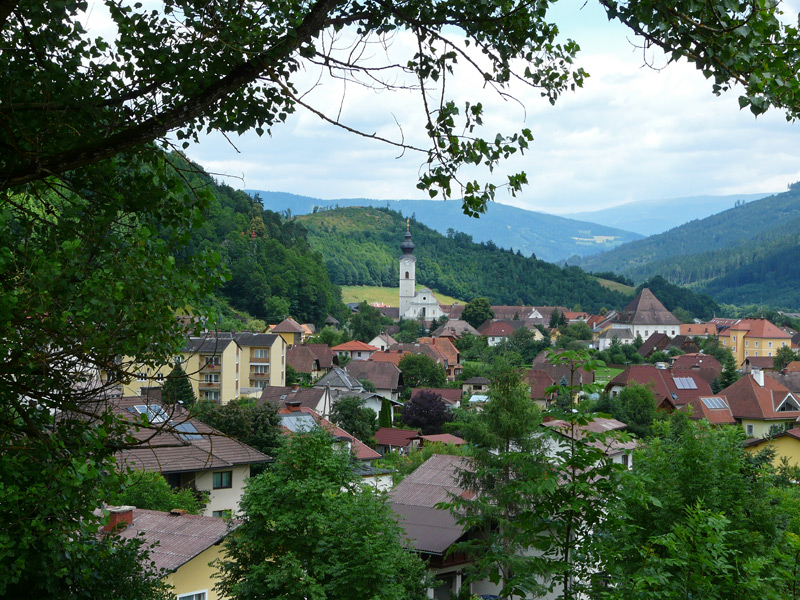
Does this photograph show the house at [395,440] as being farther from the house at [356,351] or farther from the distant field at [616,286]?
the distant field at [616,286]

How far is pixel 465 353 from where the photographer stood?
252ft

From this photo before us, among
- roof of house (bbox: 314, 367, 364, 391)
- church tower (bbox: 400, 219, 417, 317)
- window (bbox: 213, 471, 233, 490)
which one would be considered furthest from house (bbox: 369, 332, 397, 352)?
window (bbox: 213, 471, 233, 490)

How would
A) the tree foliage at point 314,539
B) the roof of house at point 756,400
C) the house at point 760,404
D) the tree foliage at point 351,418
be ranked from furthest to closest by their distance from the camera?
the roof of house at point 756,400 → the house at point 760,404 → the tree foliage at point 351,418 → the tree foliage at point 314,539

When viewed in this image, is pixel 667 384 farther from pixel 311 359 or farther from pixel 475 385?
pixel 311 359

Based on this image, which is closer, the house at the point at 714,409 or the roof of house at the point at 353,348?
the house at the point at 714,409

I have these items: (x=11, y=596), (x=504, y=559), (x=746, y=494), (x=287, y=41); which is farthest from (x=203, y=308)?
(x=746, y=494)

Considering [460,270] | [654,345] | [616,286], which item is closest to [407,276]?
[460,270]

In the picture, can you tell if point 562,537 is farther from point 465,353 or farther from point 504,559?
point 465,353

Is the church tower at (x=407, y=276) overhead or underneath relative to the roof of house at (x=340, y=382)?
overhead

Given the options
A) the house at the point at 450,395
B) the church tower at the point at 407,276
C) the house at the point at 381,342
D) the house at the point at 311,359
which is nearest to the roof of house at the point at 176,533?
the house at the point at 450,395

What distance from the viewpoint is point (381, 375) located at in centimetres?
5569

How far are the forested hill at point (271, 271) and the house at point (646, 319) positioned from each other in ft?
132

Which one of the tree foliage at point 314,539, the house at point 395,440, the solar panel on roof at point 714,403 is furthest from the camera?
the solar panel on roof at point 714,403

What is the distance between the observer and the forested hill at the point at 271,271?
8144cm
